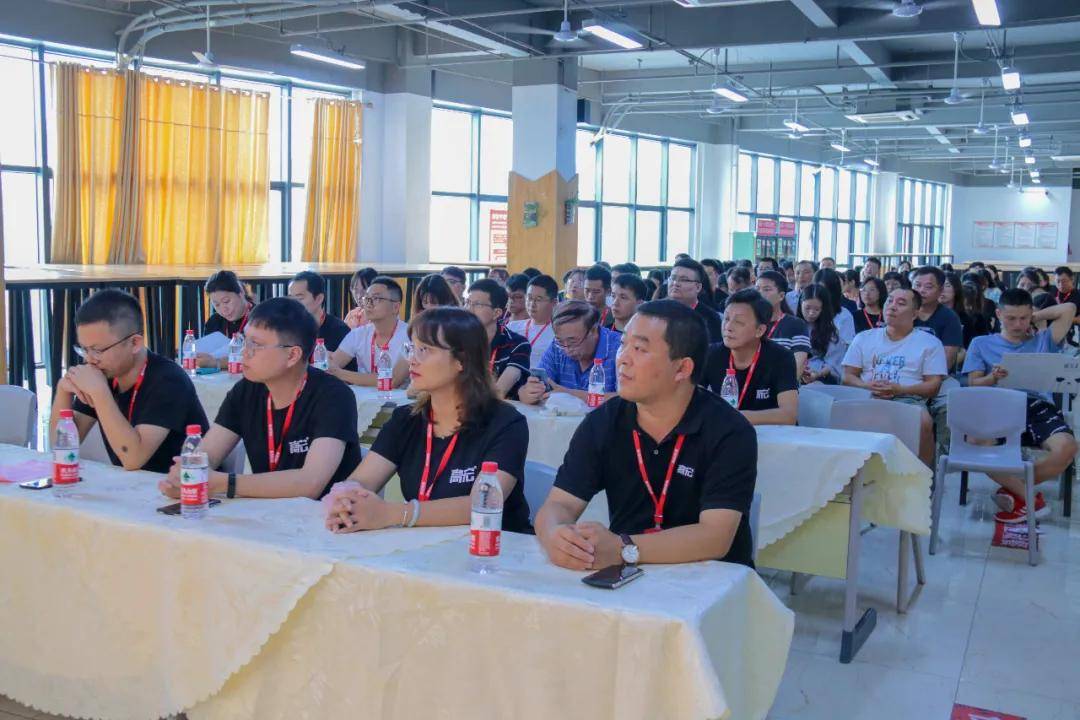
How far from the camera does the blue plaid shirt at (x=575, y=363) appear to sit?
5.09 m

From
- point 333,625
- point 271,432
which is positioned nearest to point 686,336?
point 333,625

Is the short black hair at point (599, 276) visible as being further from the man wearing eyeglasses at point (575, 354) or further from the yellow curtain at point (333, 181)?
the yellow curtain at point (333, 181)

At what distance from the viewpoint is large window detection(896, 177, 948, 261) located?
102ft

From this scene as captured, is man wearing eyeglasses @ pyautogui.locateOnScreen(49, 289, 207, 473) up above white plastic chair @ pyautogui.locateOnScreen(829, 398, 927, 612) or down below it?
above

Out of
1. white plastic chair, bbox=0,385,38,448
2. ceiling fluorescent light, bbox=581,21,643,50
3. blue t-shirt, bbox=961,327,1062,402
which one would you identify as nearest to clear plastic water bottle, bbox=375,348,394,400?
white plastic chair, bbox=0,385,38,448

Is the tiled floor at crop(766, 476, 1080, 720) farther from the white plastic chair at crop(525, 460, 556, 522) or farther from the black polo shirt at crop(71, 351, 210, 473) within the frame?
the black polo shirt at crop(71, 351, 210, 473)

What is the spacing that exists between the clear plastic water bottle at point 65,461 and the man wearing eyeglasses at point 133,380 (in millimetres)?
279

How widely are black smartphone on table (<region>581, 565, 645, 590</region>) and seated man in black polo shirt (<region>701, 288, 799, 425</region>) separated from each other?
223 centimetres

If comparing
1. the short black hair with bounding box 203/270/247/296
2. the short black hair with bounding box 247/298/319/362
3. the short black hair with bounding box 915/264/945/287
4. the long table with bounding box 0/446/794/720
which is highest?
the short black hair with bounding box 915/264/945/287

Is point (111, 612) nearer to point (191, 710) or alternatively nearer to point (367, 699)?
point (191, 710)

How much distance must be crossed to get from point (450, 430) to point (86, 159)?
9.74 m

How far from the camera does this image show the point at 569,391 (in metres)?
4.98

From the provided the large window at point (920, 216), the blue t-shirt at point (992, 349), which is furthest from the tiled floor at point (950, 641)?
the large window at point (920, 216)

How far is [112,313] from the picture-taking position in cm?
339
